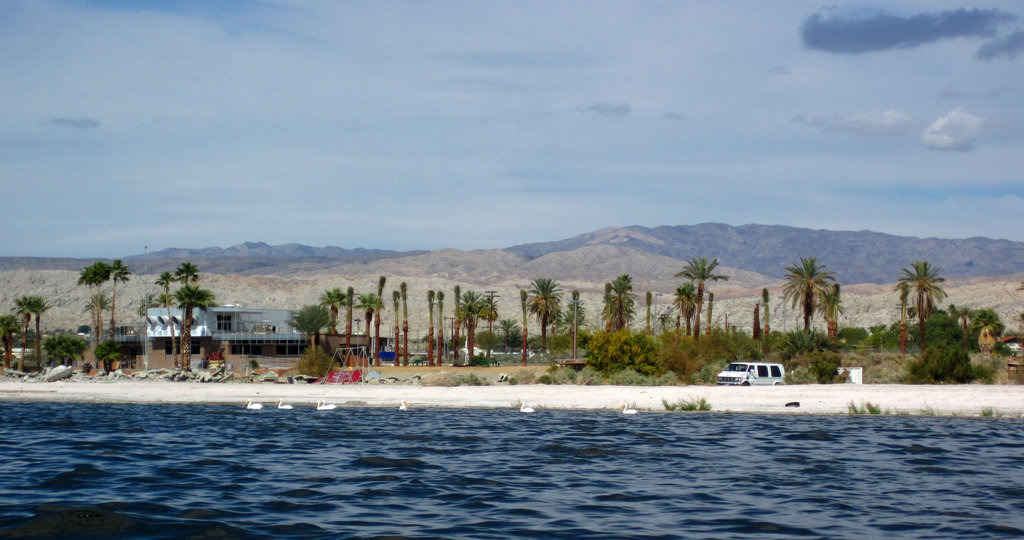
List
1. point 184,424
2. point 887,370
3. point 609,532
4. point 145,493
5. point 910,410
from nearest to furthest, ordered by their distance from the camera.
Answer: point 609,532 < point 145,493 < point 184,424 < point 910,410 < point 887,370

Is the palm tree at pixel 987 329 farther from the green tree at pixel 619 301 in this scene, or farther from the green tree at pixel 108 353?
the green tree at pixel 108 353

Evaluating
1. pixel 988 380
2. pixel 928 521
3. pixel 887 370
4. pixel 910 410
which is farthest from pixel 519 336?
pixel 928 521

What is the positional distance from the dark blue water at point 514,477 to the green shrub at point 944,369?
15560 mm

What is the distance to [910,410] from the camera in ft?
123

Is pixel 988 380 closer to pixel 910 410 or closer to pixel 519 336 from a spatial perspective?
pixel 910 410

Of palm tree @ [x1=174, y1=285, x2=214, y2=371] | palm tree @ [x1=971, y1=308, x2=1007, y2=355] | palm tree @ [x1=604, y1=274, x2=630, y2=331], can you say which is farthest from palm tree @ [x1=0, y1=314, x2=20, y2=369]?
palm tree @ [x1=971, y1=308, x2=1007, y2=355]

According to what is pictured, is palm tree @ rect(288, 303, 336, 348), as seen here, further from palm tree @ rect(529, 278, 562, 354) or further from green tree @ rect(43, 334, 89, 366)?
palm tree @ rect(529, 278, 562, 354)

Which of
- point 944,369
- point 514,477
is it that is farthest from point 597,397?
point 514,477

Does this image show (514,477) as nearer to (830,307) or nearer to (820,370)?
(820,370)

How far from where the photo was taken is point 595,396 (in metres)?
42.6

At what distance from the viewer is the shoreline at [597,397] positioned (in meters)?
38.0

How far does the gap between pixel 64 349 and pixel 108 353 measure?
1016cm

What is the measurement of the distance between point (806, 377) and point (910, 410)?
49.7 ft

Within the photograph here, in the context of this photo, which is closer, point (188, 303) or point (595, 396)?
point (595, 396)
